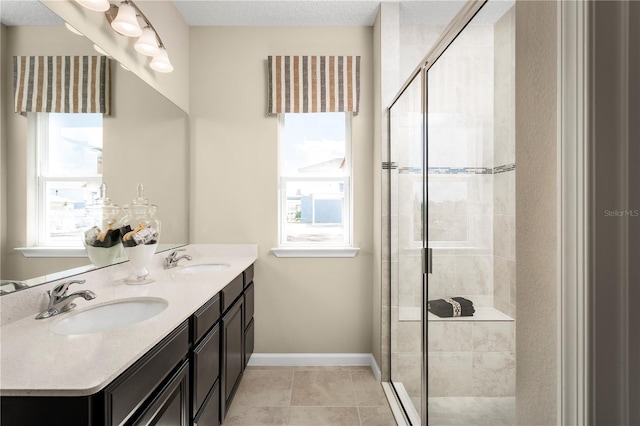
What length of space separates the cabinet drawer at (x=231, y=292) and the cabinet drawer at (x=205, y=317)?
92 mm

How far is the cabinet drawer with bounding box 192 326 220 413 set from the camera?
1.33 meters

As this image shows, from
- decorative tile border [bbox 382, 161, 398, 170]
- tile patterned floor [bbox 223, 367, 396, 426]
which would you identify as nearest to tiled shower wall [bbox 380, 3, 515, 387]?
decorative tile border [bbox 382, 161, 398, 170]

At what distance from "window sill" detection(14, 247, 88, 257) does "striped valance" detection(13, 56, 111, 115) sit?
1.70 ft

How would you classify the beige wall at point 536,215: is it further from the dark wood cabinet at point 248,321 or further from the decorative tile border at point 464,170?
the dark wood cabinet at point 248,321

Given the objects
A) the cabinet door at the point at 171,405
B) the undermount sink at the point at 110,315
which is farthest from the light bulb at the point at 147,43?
the cabinet door at the point at 171,405

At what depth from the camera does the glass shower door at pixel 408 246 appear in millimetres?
1766

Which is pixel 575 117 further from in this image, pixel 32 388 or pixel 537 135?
pixel 32 388

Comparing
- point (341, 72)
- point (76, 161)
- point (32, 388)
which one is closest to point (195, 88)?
point (341, 72)

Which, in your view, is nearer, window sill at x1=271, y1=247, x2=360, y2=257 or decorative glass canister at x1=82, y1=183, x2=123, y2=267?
decorative glass canister at x1=82, y1=183, x2=123, y2=267

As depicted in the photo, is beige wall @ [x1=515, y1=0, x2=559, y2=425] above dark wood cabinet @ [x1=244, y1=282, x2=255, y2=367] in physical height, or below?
above

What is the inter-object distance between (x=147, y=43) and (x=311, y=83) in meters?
1.19

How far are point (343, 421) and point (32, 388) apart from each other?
5.57ft

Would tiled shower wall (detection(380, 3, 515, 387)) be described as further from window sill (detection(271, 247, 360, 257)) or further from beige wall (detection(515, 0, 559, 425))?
window sill (detection(271, 247, 360, 257))

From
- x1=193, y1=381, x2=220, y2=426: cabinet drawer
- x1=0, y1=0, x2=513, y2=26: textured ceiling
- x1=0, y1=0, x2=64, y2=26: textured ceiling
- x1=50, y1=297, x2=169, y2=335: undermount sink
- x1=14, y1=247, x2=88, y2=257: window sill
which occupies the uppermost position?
x1=0, y1=0, x2=513, y2=26: textured ceiling
